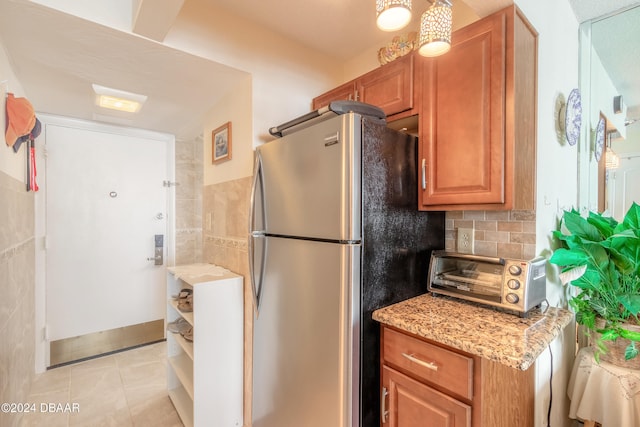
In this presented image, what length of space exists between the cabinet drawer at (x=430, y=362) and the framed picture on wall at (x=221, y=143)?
61.9 inches

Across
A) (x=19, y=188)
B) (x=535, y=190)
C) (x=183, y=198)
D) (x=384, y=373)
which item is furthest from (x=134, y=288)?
(x=535, y=190)

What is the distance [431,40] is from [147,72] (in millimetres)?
1674

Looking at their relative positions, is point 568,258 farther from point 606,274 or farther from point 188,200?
point 188,200

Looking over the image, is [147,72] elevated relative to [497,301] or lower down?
elevated

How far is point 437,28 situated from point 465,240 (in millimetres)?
999

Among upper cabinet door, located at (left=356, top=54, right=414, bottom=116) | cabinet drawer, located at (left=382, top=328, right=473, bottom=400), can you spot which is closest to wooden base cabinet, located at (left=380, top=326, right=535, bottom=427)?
cabinet drawer, located at (left=382, top=328, right=473, bottom=400)

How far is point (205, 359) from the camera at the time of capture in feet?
5.50

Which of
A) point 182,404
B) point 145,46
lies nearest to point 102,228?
point 182,404

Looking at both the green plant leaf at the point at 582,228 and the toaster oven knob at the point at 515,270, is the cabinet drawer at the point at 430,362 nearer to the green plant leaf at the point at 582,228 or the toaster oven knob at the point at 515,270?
the toaster oven knob at the point at 515,270

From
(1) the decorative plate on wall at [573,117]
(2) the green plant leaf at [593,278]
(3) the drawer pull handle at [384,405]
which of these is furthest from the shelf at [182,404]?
(1) the decorative plate on wall at [573,117]

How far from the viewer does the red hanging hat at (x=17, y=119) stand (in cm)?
155

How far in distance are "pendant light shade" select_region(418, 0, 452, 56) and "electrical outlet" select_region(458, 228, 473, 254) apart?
908 mm

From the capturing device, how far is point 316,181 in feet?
4.16

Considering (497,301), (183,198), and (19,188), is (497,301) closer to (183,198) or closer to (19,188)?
(19,188)
